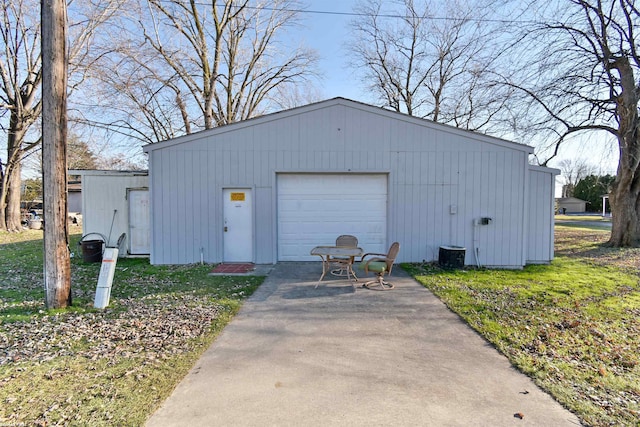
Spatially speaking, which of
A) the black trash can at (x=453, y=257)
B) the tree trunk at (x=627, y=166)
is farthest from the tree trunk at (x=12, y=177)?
the tree trunk at (x=627, y=166)

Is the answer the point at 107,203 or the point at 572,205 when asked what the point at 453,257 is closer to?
the point at 107,203

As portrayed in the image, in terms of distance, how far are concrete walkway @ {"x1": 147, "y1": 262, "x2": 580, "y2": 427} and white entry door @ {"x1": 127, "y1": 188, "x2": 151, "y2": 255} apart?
572 centimetres

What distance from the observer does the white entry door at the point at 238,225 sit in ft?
25.7

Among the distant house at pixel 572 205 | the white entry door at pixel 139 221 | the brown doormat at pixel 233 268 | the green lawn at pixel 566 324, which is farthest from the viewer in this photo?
the distant house at pixel 572 205

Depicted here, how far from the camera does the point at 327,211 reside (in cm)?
803

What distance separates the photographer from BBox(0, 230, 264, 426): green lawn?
7.80 feet

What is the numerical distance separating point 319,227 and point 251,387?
5528 mm

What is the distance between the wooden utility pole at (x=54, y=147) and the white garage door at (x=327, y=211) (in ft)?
14.5

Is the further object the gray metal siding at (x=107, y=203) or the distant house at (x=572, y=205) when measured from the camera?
the distant house at (x=572, y=205)

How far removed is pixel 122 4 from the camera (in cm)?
1339

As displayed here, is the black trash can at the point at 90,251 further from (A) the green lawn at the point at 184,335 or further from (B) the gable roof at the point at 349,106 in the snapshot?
(B) the gable roof at the point at 349,106

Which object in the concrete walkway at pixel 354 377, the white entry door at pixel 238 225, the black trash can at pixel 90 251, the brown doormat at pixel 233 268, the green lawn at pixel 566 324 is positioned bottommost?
the concrete walkway at pixel 354 377

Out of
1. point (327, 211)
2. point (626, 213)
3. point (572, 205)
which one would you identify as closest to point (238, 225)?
point (327, 211)

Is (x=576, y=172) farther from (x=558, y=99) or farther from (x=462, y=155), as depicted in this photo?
(x=462, y=155)
